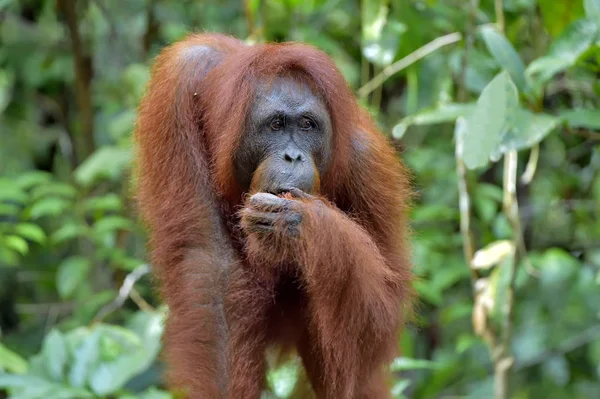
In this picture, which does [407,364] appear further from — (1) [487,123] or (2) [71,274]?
(2) [71,274]

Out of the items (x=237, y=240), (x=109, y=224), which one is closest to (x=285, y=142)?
(x=237, y=240)

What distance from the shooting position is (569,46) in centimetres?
277

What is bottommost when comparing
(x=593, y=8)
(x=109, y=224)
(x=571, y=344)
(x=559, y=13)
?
(x=571, y=344)

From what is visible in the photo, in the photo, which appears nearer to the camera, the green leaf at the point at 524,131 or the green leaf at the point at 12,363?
the green leaf at the point at 524,131

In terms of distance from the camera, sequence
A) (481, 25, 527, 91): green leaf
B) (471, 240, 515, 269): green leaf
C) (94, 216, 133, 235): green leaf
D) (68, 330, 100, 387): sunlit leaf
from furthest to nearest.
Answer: (94, 216, 133, 235): green leaf → (471, 240, 515, 269): green leaf → (68, 330, 100, 387): sunlit leaf → (481, 25, 527, 91): green leaf

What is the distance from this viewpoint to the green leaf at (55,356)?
3.18 m

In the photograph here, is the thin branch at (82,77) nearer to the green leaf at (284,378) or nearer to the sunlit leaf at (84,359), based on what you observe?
the sunlit leaf at (84,359)

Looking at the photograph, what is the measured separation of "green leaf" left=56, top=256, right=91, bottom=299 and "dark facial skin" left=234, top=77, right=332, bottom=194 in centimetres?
187

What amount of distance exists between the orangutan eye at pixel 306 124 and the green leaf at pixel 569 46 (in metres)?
0.66

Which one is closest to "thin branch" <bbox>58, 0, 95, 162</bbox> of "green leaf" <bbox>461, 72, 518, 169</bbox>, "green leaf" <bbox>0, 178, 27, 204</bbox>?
"green leaf" <bbox>0, 178, 27, 204</bbox>

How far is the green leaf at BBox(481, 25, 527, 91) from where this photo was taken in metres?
2.78

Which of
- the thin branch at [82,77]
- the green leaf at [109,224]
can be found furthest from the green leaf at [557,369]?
the thin branch at [82,77]

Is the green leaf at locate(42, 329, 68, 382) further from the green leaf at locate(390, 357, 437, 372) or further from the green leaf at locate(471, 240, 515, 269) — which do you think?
the green leaf at locate(471, 240, 515, 269)

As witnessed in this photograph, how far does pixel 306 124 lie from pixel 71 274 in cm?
209
